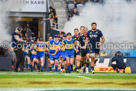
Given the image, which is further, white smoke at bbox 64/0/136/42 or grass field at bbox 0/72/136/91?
white smoke at bbox 64/0/136/42

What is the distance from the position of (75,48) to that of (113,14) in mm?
9643

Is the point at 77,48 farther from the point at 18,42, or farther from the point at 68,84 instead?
the point at 68,84

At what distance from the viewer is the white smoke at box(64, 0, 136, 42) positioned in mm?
29297

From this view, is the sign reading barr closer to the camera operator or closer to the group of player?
the group of player

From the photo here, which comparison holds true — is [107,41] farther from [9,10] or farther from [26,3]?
[9,10]

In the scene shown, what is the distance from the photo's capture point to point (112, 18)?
97.3 feet

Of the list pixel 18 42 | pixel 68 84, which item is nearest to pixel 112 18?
pixel 18 42

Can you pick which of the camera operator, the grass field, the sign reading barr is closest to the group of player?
the camera operator

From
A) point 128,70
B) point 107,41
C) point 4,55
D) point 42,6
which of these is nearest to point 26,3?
point 42,6

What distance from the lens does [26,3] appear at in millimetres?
26516

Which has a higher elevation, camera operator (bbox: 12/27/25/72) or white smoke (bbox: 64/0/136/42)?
white smoke (bbox: 64/0/136/42)

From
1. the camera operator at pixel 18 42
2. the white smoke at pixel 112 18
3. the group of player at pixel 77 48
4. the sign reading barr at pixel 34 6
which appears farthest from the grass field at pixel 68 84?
the white smoke at pixel 112 18

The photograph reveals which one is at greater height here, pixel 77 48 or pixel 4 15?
pixel 4 15

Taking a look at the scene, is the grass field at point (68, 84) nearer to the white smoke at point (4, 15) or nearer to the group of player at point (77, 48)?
the group of player at point (77, 48)
